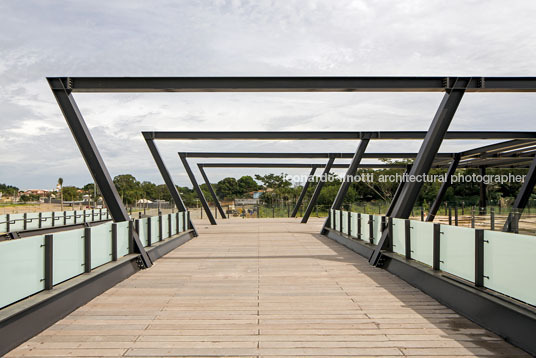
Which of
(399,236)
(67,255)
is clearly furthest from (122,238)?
(399,236)

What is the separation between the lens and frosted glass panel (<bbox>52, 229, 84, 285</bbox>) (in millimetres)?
5461

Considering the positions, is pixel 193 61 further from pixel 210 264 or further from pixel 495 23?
pixel 495 23

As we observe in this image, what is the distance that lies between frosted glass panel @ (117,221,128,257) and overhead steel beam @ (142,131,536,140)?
793 centimetres

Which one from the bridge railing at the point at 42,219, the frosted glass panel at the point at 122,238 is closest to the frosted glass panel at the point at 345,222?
the frosted glass panel at the point at 122,238

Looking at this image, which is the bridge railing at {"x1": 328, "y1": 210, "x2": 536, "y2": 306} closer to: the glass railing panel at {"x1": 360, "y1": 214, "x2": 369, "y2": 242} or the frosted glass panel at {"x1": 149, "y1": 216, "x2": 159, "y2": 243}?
the glass railing panel at {"x1": 360, "y1": 214, "x2": 369, "y2": 242}

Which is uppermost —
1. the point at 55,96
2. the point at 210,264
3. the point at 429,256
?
the point at 55,96

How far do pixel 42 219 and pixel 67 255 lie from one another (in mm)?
14684

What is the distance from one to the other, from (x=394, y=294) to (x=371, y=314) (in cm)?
129

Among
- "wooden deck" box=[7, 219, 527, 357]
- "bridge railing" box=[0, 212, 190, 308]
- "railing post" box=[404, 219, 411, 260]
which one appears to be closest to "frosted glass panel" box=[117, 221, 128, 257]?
"bridge railing" box=[0, 212, 190, 308]

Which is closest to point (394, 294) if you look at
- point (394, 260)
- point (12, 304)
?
point (394, 260)

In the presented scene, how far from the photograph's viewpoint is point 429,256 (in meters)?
6.80

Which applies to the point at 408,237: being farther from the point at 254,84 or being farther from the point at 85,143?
the point at 85,143

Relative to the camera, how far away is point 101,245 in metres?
7.18

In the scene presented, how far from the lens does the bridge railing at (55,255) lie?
4.41m
